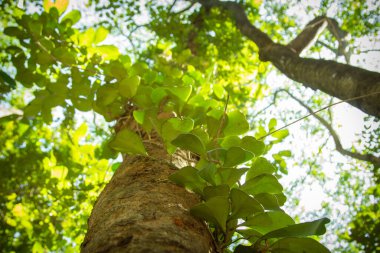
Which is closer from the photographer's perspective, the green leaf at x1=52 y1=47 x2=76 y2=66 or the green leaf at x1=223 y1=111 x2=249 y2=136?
the green leaf at x1=223 y1=111 x2=249 y2=136

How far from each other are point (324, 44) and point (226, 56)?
2.64 meters

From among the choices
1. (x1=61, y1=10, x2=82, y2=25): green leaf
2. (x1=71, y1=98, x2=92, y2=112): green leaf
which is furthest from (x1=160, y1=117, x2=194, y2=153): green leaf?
(x1=61, y1=10, x2=82, y2=25): green leaf

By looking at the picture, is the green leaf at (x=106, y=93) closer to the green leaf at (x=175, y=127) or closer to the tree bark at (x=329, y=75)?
the green leaf at (x=175, y=127)

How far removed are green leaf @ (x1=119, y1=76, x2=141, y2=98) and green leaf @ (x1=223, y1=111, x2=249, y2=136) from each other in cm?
45

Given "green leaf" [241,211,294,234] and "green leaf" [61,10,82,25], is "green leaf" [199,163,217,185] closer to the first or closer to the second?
"green leaf" [241,211,294,234]

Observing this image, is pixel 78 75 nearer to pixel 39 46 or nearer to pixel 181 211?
pixel 39 46

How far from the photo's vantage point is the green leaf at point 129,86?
4.24 ft

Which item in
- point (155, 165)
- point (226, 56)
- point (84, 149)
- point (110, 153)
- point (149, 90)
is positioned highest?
point (226, 56)

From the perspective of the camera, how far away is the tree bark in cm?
167

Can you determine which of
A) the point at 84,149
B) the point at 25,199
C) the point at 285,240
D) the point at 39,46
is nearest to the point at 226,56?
the point at 84,149

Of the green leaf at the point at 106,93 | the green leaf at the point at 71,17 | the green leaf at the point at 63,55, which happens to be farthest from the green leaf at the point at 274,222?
the green leaf at the point at 71,17

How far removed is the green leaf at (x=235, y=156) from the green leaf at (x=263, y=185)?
0.24ft

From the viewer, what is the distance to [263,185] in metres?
→ 0.91

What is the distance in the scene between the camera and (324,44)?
5555 mm
